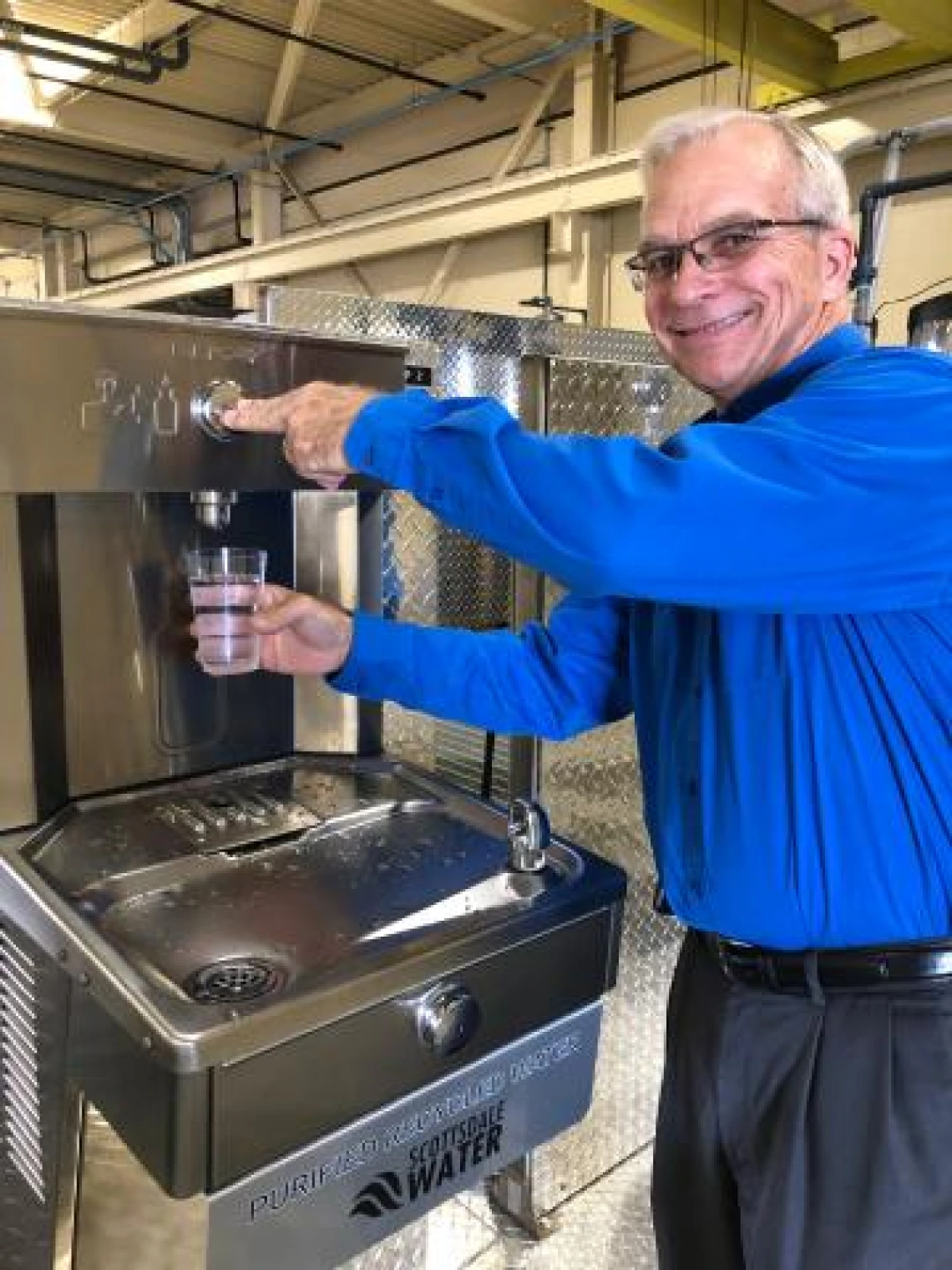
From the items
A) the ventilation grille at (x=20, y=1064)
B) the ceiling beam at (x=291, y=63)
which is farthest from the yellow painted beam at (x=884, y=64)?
the ventilation grille at (x=20, y=1064)

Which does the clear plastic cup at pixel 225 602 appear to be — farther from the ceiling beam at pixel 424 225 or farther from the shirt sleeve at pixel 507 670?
the ceiling beam at pixel 424 225

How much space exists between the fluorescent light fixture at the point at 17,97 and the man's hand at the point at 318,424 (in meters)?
4.81

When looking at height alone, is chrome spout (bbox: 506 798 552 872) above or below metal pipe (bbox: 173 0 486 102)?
below

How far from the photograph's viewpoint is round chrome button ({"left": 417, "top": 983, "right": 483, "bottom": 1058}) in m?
1.09

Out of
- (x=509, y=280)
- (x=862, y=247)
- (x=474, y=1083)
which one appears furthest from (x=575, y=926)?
(x=509, y=280)

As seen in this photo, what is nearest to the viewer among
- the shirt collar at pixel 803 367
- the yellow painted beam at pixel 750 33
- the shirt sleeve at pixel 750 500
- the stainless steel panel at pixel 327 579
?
the shirt sleeve at pixel 750 500

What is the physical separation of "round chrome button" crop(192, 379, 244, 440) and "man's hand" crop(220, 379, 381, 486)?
0.36 feet

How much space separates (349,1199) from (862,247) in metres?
2.84

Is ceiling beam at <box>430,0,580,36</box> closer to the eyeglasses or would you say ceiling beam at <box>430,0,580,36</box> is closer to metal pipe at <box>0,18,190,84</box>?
metal pipe at <box>0,18,190,84</box>

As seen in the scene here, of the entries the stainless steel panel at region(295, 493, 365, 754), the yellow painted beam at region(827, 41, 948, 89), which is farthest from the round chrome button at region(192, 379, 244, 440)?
the yellow painted beam at region(827, 41, 948, 89)

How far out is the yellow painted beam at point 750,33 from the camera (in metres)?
3.32

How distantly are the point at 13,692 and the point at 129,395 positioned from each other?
1.32 ft

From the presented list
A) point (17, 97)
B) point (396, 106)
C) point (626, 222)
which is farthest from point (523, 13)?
point (17, 97)

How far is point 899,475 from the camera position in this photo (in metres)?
0.86
